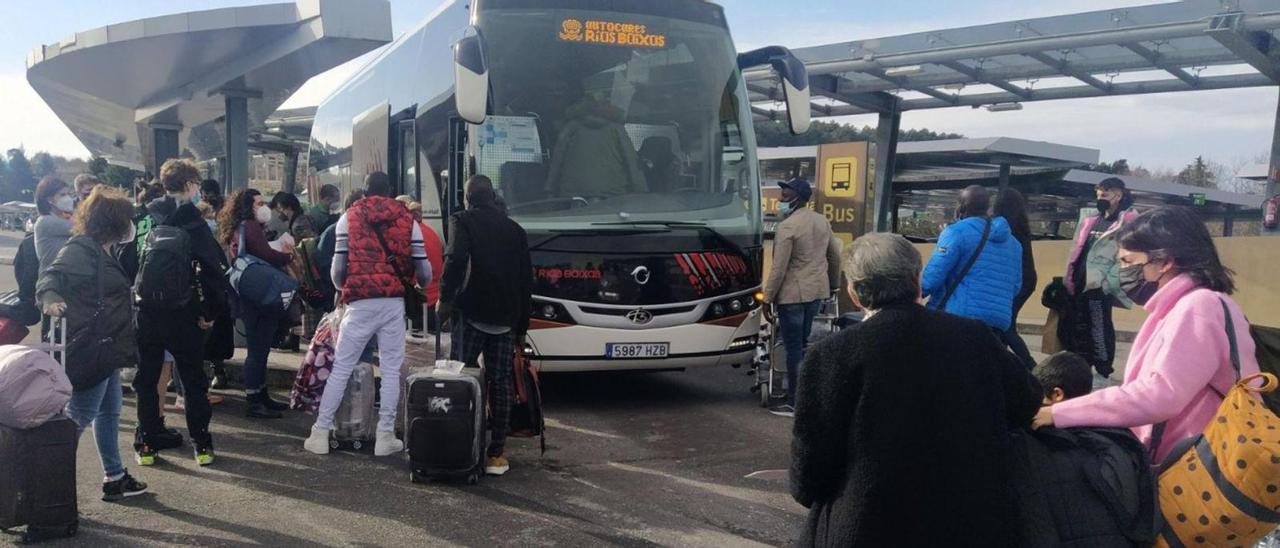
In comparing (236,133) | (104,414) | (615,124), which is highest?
(236,133)

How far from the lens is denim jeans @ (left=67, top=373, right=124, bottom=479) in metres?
5.33

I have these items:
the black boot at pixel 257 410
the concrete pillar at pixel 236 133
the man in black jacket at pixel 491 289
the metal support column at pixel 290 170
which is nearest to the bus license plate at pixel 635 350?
the man in black jacket at pixel 491 289

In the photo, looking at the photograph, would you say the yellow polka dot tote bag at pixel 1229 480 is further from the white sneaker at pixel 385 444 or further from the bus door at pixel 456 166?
the bus door at pixel 456 166

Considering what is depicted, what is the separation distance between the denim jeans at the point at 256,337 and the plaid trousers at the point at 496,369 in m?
2.20

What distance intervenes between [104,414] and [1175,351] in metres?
5.30

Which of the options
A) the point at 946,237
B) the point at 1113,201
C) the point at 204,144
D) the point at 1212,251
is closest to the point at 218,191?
the point at 946,237

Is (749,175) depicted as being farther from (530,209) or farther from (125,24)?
(125,24)

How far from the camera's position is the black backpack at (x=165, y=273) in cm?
577

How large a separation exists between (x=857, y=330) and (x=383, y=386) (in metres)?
4.58

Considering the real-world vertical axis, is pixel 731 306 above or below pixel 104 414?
above

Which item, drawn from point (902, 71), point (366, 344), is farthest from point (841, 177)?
point (366, 344)

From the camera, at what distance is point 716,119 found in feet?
27.7

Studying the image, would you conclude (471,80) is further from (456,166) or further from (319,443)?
(319,443)

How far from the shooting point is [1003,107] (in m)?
17.8
